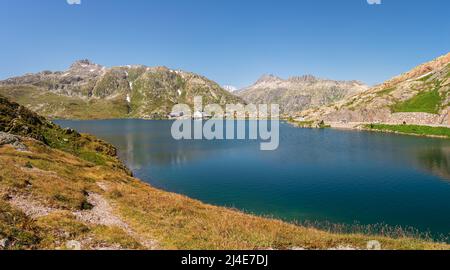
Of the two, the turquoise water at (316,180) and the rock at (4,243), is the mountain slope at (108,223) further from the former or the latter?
the turquoise water at (316,180)

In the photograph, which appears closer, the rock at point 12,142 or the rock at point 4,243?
the rock at point 4,243

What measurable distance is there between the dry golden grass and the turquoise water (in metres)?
24.3

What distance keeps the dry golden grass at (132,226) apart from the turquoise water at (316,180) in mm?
24291

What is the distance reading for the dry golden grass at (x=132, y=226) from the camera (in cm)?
2362

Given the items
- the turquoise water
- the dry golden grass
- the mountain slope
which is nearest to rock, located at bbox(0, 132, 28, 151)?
the mountain slope

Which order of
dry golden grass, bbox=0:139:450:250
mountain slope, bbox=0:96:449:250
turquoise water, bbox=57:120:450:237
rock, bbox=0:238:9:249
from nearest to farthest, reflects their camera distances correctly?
rock, bbox=0:238:9:249, mountain slope, bbox=0:96:449:250, dry golden grass, bbox=0:139:450:250, turquoise water, bbox=57:120:450:237

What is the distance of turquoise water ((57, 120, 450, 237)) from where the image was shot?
191 ft

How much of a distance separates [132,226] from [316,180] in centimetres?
6300

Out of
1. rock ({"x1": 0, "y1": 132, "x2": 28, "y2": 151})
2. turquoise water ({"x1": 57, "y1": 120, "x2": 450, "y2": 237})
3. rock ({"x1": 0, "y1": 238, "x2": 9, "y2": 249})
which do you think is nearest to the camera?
rock ({"x1": 0, "y1": 238, "x2": 9, "y2": 249})

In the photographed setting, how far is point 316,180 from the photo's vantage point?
82562mm

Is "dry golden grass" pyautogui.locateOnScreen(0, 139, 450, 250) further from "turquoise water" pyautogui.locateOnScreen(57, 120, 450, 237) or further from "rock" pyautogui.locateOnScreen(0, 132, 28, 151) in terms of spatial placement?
"turquoise water" pyautogui.locateOnScreen(57, 120, 450, 237)

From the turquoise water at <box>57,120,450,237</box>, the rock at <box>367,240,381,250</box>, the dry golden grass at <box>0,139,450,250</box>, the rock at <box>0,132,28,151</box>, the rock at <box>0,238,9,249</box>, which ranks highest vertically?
the rock at <box>0,132,28,151</box>

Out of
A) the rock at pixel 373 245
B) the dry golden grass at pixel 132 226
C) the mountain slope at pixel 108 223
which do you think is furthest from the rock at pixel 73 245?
the rock at pixel 373 245

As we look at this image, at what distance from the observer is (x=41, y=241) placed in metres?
21.7
